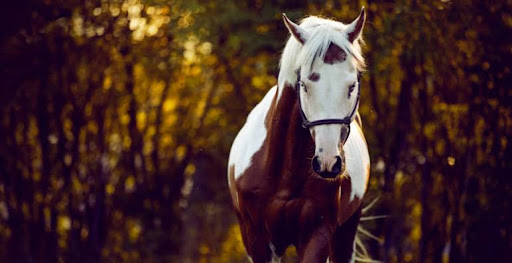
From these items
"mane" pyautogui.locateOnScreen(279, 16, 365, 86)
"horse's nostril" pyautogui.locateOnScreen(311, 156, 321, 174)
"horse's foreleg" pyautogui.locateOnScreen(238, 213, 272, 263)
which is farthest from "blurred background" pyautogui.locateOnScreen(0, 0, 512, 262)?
"horse's nostril" pyautogui.locateOnScreen(311, 156, 321, 174)

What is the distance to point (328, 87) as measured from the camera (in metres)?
6.16

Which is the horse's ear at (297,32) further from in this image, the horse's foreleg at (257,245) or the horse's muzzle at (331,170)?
the horse's foreleg at (257,245)

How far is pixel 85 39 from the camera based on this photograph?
14609 millimetres

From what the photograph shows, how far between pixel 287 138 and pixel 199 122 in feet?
34.8

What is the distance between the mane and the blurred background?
15.8 ft

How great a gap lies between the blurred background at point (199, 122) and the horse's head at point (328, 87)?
4943 millimetres

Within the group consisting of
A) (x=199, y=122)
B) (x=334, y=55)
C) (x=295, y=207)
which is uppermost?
(x=334, y=55)

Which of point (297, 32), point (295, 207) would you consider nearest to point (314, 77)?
point (297, 32)

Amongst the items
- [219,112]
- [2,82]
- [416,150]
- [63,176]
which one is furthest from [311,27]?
[219,112]

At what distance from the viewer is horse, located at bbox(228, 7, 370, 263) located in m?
6.17

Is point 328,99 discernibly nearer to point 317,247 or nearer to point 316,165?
point 316,165

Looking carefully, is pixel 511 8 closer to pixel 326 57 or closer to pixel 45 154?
pixel 326 57

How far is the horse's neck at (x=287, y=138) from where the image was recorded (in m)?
6.68

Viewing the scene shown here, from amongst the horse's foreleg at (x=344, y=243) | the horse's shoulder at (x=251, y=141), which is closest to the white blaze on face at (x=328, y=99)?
the horse's shoulder at (x=251, y=141)
